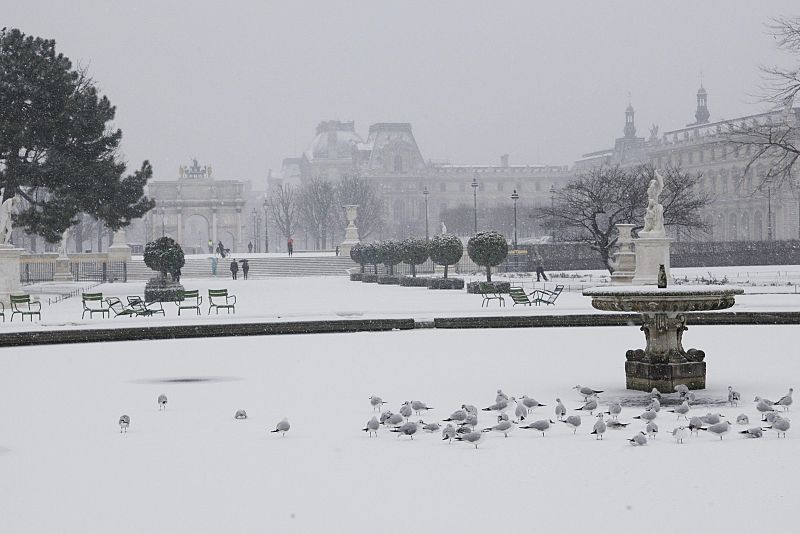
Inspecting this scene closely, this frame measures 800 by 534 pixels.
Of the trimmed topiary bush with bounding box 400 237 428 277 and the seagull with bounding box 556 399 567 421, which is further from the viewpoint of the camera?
the trimmed topiary bush with bounding box 400 237 428 277

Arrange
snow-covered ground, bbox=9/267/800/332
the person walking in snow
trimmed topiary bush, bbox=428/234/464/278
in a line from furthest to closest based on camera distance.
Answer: the person walking in snow < trimmed topiary bush, bbox=428/234/464/278 < snow-covered ground, bbox=9/267/800/332

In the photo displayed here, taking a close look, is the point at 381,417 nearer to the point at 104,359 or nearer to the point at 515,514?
the point at 515,514

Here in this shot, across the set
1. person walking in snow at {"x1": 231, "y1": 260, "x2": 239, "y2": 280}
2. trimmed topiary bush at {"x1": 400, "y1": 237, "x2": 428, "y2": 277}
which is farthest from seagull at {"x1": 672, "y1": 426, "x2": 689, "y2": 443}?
person walking in snow at {"x1": 231, "y1": 260, "x2": 239, "y2": 280}

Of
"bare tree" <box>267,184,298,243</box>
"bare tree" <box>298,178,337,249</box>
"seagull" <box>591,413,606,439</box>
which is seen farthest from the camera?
"bare tree" <box>267,184,298,243</box>

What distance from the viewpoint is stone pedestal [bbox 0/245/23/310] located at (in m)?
29.9

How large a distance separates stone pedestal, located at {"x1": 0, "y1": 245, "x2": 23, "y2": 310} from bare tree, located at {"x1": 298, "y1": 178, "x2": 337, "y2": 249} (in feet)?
207

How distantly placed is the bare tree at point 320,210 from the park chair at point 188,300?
198 feet

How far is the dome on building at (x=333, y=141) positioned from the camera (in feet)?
492

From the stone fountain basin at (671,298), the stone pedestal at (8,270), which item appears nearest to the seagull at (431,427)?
the stone fountain basin at (671,298)

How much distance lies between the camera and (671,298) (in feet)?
39.1

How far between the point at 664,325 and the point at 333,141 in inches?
5533

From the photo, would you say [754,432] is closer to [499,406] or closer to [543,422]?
[543,422]

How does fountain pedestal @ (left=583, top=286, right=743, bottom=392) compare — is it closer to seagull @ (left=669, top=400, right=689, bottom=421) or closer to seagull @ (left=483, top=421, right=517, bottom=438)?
seagull @ (left=669, top=400, right=689, bottom=421)

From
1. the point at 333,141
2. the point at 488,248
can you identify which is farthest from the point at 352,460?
the point at 333,141
